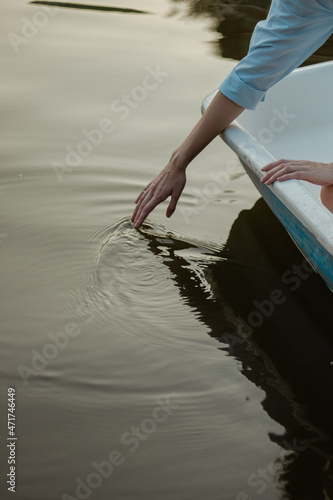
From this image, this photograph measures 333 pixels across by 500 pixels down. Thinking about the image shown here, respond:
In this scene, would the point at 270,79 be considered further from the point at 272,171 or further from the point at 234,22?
the point at 234,22

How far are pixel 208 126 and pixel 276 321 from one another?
0.57 metres

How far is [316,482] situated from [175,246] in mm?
927

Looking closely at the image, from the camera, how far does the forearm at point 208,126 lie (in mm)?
1972

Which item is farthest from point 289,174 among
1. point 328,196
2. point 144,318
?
point 144,318

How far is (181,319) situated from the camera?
1960mm

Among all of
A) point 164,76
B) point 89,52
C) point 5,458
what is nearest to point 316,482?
point 5,458

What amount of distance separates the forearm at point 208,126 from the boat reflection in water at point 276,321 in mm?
347

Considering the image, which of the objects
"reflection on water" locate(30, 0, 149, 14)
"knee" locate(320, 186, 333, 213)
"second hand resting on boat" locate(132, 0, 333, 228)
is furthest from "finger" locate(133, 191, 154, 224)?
"reflection on water" locate(30, 0, 149, 14)

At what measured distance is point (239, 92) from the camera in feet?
6.23

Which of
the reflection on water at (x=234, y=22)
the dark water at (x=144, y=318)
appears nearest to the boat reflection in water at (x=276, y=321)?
the dark water at (x=144, y=318)

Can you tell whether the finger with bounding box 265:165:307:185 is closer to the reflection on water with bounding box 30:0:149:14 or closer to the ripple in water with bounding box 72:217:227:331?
the ripple in water with bounding box 72:217:227:331

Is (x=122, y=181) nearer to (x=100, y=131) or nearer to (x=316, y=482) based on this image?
(x=100, y=131)

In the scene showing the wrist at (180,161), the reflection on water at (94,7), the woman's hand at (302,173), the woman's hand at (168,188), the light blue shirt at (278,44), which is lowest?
the reflection on water at (94,7)

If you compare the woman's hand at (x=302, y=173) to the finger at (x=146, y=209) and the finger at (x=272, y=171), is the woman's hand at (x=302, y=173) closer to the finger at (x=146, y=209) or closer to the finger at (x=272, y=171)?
the finger at (x=272, y=171)
